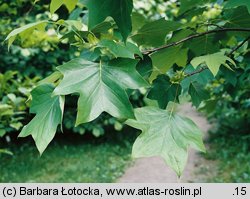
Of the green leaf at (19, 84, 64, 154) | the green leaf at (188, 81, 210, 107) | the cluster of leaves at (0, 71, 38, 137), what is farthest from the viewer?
the cluster of leaves at (0, 71, 38, 137)

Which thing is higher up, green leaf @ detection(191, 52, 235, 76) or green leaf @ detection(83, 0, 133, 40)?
green leaf @ detection(83, 0, 133, 40)

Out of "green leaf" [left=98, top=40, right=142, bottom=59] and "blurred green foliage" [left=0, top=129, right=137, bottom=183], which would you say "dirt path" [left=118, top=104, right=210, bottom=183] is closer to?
"blurred green foliage" [left=0, top=129, right=137, bottom=183]

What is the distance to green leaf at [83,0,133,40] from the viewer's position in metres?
1.06

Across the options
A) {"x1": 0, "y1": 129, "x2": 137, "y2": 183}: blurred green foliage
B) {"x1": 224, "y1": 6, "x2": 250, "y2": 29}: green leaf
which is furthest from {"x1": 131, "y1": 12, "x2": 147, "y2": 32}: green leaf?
{"x1": 0, "y1": 129, "x2": 137, "y2": 183}: blurred green foliage

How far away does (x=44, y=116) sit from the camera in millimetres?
1211

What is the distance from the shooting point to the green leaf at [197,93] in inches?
66.0

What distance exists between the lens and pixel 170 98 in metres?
1.51

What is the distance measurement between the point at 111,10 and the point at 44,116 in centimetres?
38

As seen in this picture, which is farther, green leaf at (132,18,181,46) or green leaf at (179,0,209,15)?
green leaf at (179,0,209,15)

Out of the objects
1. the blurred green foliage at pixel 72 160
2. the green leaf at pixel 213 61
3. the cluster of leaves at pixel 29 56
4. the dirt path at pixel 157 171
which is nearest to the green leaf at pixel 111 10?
the green leaf at pixel 213 61

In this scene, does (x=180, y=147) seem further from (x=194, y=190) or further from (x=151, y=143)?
(x=194, y=190)

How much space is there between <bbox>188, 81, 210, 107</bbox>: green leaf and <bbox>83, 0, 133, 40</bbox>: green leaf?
2.19ft

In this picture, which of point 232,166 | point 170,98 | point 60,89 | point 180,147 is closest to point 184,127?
point 180,147

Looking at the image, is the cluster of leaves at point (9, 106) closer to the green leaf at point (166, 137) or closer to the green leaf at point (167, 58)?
the green leaf at point (167, 58)
